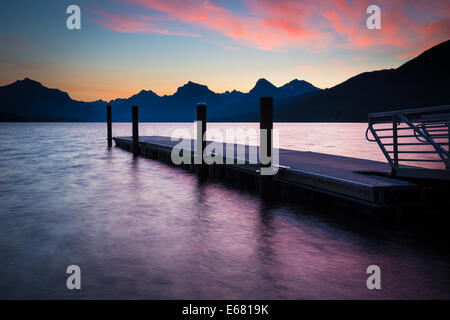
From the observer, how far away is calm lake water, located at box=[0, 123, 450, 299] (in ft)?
15.7

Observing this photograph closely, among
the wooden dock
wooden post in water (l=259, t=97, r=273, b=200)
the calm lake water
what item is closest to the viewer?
the calm lake water

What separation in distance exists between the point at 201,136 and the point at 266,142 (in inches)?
204

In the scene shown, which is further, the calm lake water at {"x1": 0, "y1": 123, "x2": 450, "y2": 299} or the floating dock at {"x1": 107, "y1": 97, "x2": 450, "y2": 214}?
the floating dock at {"x1": 107, "y1": 97, "x2": 450, "y2": 214}

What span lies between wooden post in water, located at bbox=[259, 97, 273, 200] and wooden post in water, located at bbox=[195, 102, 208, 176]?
15.1 feet

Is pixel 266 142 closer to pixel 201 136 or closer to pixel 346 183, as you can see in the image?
pixel 346 183

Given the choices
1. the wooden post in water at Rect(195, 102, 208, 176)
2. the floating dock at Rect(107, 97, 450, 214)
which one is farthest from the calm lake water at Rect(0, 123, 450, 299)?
the wooden post in water at Rect(195, 102, 208, 176)

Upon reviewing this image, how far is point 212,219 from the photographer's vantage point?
905 centimetres

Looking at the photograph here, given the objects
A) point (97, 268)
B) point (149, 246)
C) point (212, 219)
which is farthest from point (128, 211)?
point (97, 268)

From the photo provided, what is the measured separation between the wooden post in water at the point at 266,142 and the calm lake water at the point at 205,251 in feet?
1.90

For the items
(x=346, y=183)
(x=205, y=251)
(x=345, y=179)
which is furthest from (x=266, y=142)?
(x=205, y=251)

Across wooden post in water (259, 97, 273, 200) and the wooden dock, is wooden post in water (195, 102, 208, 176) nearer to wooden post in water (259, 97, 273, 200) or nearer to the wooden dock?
the wooden dock

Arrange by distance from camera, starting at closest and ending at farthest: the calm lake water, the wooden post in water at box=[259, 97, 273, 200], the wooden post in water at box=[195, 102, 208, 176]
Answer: the calm lake water → the wooden post in water at box=[259, 97, 273, 200] → the wooden post in water at box=[195, 102, 208, 176]

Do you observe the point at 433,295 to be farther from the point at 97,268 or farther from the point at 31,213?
the point at 31,213
